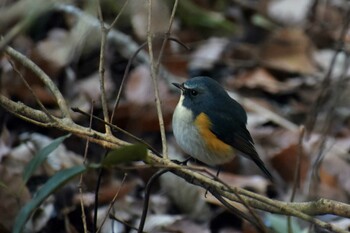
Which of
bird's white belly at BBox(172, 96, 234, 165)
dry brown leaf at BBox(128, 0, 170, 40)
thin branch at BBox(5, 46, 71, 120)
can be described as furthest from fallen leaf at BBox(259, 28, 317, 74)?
thin branch at BBox(5, 46, 71, 120)

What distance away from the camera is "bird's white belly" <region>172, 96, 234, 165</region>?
430 centimetres

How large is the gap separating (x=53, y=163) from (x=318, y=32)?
423 cm

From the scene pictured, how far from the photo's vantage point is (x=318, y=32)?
27.4 feet

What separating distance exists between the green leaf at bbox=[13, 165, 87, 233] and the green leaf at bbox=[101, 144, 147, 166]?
0.09m

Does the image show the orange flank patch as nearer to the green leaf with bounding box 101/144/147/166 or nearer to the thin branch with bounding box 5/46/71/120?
the thin branch with bounding box 5/46/71/120

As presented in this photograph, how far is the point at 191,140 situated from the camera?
4324 millimetres

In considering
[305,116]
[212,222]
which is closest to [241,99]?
[305,116]

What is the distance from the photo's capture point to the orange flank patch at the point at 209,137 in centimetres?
438

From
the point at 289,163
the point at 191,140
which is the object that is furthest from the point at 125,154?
the point at 289,163

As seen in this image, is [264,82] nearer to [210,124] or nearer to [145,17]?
[145,17]

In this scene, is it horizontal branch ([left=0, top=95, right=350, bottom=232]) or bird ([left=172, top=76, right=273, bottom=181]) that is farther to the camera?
bird ([left=172, top=76, right=273, bottom=181])

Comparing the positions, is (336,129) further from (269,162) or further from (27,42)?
(27,42)

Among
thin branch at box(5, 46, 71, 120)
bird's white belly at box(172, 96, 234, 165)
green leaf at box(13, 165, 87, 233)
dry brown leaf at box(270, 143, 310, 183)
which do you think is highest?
thin branch at box(5, 46, 71, 120)

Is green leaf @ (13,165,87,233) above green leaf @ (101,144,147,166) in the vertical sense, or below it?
below
